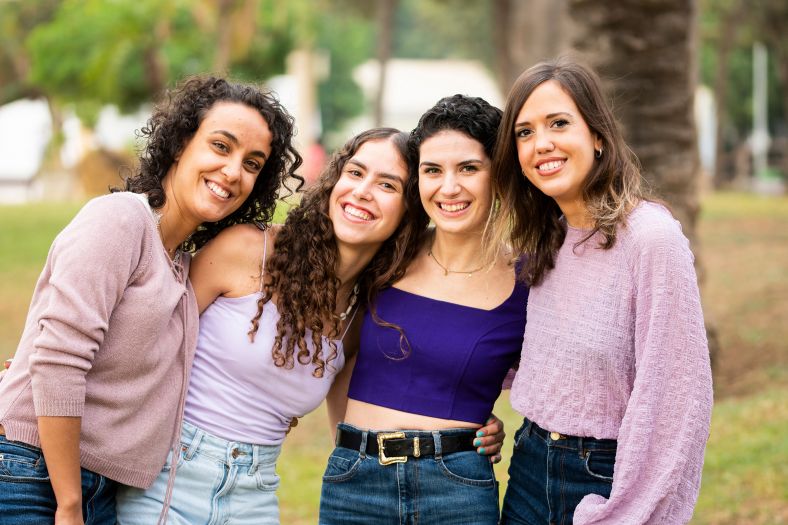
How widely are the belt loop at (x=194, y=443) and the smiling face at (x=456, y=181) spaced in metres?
1.17

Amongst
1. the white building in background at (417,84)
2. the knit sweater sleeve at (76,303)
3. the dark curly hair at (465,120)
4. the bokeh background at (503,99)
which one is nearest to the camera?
the knit sweater sleeve at (76,303)

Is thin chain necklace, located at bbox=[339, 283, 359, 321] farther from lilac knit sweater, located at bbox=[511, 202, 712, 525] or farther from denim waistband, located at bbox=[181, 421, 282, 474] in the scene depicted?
lilac knit sweater, located at bbox=[511, 202, 712, 525]

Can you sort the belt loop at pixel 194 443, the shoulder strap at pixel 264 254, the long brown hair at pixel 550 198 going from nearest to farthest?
the long brown hair at pixel 550 198, the belt loop at pixel 194 443, the shoulder strap at pixel 264 254

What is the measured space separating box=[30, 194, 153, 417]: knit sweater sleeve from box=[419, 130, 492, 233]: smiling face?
1.22m

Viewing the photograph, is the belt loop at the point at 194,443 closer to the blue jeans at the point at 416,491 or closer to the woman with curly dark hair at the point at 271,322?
the woman with curly dark hair at the point at 271,322

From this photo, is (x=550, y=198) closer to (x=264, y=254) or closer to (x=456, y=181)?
(x=456, y=181)

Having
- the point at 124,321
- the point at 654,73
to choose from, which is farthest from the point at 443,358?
the point at 654,73

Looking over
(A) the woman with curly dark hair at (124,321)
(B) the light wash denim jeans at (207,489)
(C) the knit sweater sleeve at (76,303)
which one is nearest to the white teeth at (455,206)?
(A) the woman with curly dark hair at (124,321)

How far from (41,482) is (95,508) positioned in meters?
0.29

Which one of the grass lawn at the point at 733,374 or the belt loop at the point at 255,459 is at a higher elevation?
the belt loop at the point at 255,459

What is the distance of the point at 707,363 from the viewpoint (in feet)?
10.1

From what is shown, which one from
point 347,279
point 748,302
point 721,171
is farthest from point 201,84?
point 721,171

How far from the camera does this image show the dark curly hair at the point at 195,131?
141 inches

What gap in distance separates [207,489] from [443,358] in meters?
0.96
